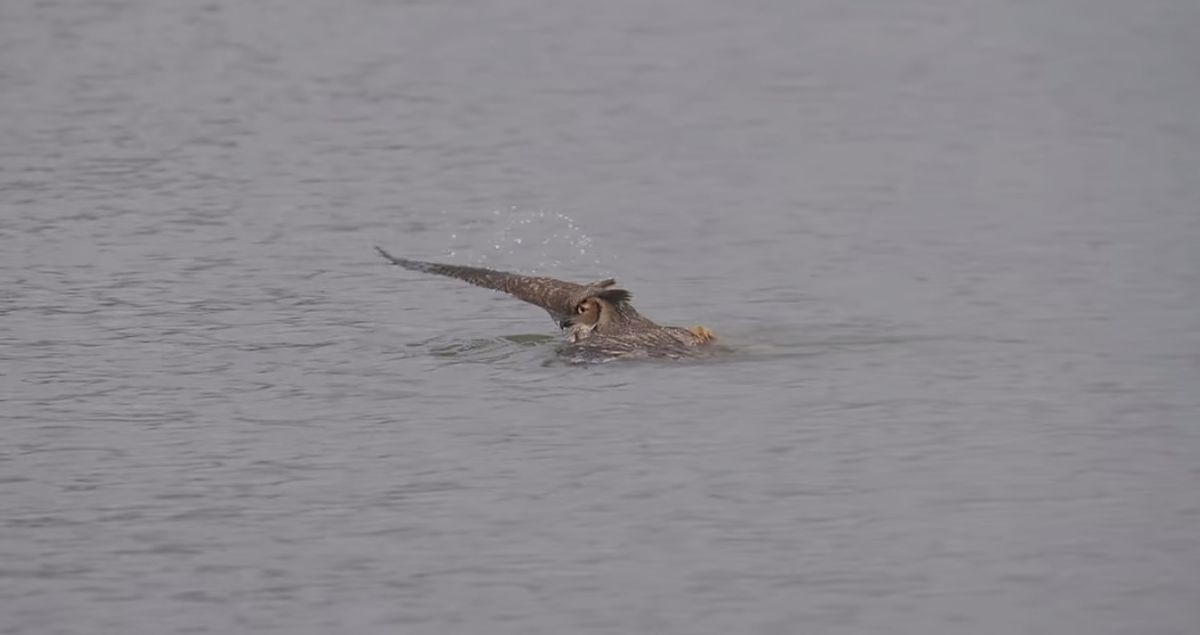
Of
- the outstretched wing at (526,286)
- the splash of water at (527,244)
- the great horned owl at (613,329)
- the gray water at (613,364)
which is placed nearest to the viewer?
the gray water at (613,364)

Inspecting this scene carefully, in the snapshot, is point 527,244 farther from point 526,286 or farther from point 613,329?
point 613,329

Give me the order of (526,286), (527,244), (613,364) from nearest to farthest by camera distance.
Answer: (613,364) < (526,286) < (527,244)

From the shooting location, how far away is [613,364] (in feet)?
42.6

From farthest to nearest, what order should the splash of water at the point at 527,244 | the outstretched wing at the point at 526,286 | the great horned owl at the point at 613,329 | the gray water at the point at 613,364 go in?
the splash of water at the point at 527,244 < the outstretched wing at the point at 526,286 < the great horned owl at the point at 613,329 < the gray water at the point at 613,364

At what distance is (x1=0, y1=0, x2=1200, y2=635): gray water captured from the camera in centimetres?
965

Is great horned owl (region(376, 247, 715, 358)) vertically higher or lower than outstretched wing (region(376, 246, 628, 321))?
lower

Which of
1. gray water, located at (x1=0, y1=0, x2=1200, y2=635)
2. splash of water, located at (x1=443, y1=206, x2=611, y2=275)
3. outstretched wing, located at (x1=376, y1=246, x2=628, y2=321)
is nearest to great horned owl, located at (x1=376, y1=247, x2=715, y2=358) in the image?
outstretched wing, located at (x1=376, y1=246, x2=628, y2=321)

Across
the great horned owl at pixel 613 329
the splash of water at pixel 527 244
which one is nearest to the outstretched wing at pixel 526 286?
the great horned owl at pixel 613 329

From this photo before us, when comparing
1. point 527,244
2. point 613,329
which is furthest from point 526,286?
point 527,244

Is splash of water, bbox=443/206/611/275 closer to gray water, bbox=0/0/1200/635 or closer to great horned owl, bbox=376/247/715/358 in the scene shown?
gray water, bbox=0/0/1200/635

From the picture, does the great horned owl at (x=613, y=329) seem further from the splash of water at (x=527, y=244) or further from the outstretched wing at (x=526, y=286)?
the splash of water at (x=527, y=244)

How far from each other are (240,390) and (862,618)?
4.43 m

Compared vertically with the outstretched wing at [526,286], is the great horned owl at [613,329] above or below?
below

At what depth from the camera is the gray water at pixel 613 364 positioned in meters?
9.65
